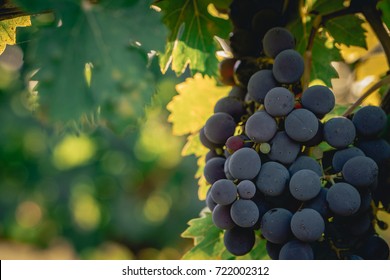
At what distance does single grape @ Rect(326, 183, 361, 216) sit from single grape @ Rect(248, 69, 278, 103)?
0.17m

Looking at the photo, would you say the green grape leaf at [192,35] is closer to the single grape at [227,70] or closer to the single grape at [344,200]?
the single grape at [227,70]

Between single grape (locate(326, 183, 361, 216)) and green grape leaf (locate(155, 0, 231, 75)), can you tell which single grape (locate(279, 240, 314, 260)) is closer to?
single grape (locate(326, 183, 361, 216))

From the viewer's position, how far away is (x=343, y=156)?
0.76m

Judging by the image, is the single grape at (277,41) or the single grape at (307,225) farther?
the single grape at (277,41)

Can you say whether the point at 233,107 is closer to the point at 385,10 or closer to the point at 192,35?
the point at 192,35

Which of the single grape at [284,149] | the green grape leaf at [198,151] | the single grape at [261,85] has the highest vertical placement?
the single grape at [261,85]

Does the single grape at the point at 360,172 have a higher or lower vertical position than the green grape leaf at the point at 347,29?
lower

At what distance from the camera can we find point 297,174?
0.72 metres

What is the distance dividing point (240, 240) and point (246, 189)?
0.28ft

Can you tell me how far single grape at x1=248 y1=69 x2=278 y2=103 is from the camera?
790 mm

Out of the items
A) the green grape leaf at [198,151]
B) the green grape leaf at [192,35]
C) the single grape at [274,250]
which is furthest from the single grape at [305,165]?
the green grape leaf at [198,151]

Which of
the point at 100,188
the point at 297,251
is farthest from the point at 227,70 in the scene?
the point at 100,188

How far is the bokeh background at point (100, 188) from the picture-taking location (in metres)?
4.86
